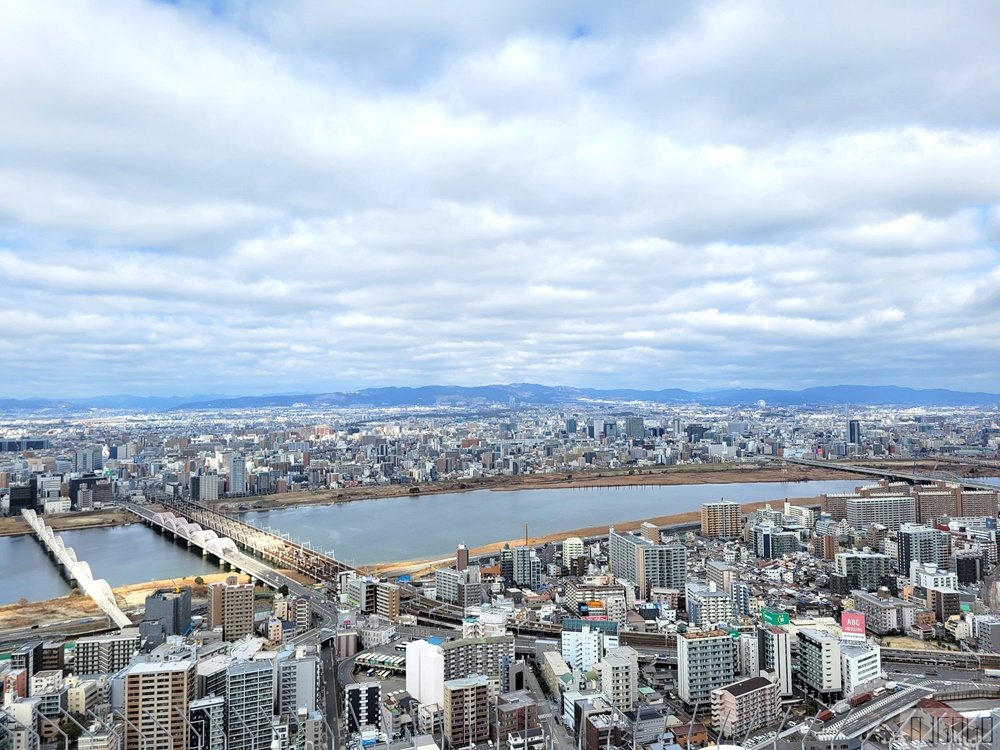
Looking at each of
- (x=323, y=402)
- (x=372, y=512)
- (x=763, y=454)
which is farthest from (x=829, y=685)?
(x=323, y=402)

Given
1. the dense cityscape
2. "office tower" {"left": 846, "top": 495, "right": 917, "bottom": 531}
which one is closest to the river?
the dense cityscape

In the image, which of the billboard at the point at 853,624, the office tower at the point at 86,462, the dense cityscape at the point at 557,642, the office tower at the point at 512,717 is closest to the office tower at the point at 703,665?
the dense cityscape at the point at 557,642

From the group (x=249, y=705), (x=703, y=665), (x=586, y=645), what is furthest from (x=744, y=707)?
(x=249, y=705)

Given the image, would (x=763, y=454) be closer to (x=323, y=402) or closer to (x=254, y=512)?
(x=254, y=512)

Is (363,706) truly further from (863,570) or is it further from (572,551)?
(863,570)

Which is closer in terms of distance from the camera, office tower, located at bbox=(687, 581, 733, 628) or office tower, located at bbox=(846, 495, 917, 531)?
office tower, located at bbox=(687, 581, 733, 628)

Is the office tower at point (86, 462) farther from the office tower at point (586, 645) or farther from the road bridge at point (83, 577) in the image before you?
the office tower at point (586, 645)

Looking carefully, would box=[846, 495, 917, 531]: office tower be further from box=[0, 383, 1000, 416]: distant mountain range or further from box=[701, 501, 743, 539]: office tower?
box=[0, 383, 1000, 416]: distant mountain range
